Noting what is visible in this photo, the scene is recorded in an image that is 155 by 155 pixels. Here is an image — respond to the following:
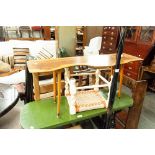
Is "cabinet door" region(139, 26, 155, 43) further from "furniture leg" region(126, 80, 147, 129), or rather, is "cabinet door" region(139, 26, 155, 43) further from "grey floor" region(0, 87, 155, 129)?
"furniture leg" region(126, 80, 147, 129)

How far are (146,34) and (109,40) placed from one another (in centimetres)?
97

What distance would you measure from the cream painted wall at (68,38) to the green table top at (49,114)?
3.31 meters

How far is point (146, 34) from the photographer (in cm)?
288

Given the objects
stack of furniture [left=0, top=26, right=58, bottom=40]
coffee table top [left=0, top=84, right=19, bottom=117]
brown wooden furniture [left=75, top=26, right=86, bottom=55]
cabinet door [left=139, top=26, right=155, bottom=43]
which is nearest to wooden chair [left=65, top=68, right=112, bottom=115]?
coffee table top [left=0, top=84, right=19, bottom=117]

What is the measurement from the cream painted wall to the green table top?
3.31 meters

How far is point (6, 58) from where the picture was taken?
3.06 m

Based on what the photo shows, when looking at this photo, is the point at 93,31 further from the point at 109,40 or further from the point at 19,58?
the point at 19,58

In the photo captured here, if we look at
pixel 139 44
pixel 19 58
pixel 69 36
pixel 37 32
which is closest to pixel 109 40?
pixel 139 44

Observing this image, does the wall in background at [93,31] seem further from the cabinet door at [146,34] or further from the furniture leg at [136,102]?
the furniture leg at [136,102]

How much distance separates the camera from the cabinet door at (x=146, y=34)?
8.98 feet

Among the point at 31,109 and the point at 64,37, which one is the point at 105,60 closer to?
the point at 31,109

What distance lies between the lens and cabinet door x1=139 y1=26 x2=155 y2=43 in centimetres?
274
